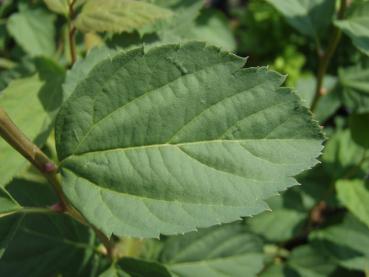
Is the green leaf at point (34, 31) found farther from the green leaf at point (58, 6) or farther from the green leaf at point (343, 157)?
the green leaf at point (343, 157)

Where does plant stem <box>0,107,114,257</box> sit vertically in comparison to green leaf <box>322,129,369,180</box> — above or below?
above

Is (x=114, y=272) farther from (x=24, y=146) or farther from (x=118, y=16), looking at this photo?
(x=118, y=16)

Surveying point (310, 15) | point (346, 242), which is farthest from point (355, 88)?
point (346, 242)

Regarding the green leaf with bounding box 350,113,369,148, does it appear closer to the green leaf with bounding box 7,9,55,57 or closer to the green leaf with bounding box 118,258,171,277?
the green leaf with bounding box 118,258,171,277

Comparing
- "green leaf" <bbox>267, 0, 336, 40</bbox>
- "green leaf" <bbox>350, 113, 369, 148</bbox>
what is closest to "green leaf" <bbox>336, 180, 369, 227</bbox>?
"green leaf" <bbox>350, 113, 369, 148</bbox>

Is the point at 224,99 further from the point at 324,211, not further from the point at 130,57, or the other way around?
the point at 324,211

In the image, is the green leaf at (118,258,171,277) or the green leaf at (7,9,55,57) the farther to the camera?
the green leaf at (7,9,55,57)

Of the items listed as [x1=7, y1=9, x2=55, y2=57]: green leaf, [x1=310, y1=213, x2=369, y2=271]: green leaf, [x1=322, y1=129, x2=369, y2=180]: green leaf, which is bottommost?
[x1=310, y1=213, x2=369, y2=271]: green leaf
